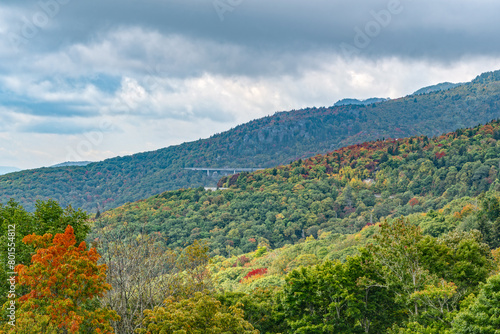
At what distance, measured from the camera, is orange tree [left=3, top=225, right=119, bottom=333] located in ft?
55.1

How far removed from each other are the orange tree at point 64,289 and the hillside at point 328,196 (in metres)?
66.5

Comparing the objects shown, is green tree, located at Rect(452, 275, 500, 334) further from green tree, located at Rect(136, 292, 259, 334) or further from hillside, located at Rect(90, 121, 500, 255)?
hillside, located at Rect(90, 121, 500, 255)

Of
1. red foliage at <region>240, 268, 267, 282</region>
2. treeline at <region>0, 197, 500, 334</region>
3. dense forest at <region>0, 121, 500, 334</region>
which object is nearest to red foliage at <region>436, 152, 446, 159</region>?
dense forest at <region>0, 121, 500, 334</region>

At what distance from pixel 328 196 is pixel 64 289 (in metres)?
109

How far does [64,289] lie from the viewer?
17.8m

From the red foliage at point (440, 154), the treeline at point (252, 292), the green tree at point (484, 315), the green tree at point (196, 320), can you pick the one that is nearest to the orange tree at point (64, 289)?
the treeline at point (252, 292)

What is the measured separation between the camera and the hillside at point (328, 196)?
96625 millimetres

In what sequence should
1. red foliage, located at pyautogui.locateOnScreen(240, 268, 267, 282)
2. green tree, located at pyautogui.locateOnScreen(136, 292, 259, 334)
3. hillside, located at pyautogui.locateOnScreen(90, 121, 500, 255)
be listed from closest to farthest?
green tree, located at pyautogui.locateOnScreen(136, 292, 259, 334), red foliage, located at pyautogui.locateOnScreen(240, 268, 267, 282), hillside, located at pyautogui.locateOnScreen(90, 121, 500, 255)

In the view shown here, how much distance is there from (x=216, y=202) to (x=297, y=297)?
334ft

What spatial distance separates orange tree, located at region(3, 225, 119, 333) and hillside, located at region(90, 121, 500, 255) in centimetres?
6653

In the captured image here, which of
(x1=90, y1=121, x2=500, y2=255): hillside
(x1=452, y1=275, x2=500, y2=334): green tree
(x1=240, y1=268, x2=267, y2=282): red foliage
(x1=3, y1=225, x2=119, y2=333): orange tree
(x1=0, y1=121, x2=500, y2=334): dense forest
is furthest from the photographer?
(x1=90, y1=121, x2=500, y2=255): hillside

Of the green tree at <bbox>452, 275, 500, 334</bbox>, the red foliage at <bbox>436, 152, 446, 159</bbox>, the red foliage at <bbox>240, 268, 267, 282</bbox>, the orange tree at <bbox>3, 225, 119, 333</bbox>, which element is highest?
the red foliage at <bbox>436, 152, 446, 159</bbox>

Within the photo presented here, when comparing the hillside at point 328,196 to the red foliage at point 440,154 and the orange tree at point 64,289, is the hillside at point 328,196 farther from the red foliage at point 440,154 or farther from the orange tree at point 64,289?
the orange tree at point 64,289

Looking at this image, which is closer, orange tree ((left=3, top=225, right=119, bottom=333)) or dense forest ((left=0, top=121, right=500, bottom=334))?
orange tree ((left=3, top=225, right=119, bottom=333))
